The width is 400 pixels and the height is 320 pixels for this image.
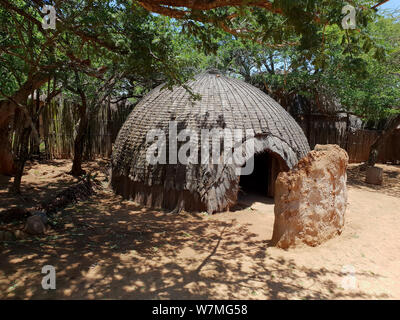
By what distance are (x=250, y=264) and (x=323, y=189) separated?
1927 millimetres

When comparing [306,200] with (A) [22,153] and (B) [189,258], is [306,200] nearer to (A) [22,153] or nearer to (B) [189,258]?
(B) [189,258]

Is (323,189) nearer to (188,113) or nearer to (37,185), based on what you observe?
(188,113)

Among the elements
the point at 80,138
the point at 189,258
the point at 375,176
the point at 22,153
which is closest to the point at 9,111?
the point at 22,153

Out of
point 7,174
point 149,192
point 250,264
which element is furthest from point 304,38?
point 7,174

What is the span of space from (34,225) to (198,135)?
3904 millimetres

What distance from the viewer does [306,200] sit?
510cm

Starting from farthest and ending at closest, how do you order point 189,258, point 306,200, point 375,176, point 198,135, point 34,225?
1. point 375,176
2. point 198,135
3. point 306,200
4. point 34,225
5. point 189,258

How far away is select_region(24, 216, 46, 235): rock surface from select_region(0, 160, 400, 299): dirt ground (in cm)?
17

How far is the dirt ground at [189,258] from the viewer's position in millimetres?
3705

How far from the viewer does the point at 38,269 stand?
3.87m

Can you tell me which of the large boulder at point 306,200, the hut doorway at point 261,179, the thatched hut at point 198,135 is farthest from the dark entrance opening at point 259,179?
the large boulder at point 306,200

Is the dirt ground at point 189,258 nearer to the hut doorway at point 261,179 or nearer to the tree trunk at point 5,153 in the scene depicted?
the tree trunk at point 5,153

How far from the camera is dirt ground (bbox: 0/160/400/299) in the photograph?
371 cm

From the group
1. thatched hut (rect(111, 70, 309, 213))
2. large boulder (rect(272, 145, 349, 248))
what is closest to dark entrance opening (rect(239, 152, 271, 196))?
thatched hut (rect(111, 70, 309, 213))
